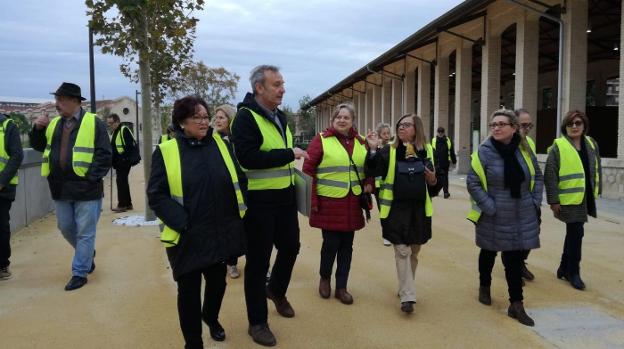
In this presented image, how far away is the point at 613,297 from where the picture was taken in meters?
4.91

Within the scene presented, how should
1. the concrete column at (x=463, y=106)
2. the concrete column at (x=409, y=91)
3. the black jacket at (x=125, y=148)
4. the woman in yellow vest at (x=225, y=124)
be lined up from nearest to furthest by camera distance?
the woman in yellow vest at (x=225, y=124) < the black jacket at (x=125, y=148) < the concrete column at (x=463, y=106) < the concrete column at (x=409, y=91)

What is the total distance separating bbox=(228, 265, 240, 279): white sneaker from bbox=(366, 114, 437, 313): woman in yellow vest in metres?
1.84

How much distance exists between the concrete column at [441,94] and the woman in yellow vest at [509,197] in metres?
18.5

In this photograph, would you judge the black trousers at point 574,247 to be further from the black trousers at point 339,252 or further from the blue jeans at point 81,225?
the blue jeans at point 81,225

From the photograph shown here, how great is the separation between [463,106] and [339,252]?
1693 centimetres

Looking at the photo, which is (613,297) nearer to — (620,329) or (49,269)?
(620,329)

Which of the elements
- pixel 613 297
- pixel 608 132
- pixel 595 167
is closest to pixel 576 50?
pixel 608 132

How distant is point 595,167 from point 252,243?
3797 mm

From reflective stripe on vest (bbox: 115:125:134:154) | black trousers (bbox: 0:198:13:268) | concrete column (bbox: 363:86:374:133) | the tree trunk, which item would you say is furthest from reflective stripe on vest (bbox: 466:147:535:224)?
concrete column (bbox: 363:86:374:133)

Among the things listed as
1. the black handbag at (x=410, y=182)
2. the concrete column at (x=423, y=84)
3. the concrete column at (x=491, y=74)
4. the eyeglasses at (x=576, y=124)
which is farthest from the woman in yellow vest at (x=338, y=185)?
the concrete column at (x=423, y=84)

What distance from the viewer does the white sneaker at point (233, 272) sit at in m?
5.54

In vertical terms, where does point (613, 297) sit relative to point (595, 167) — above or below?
below

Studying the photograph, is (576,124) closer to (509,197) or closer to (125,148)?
(509,197)

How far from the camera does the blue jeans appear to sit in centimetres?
528
